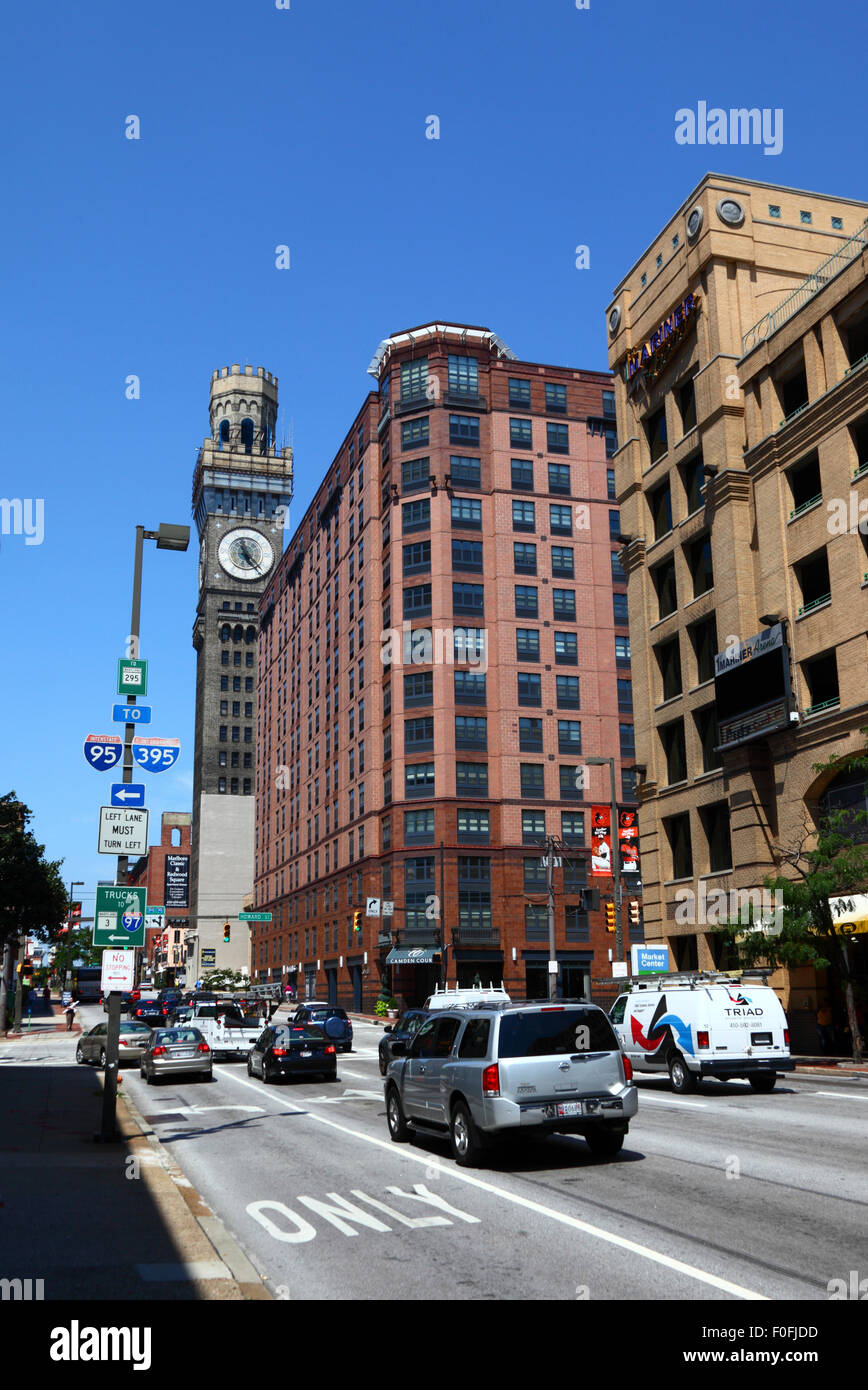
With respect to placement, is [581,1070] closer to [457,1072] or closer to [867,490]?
[457,1072]

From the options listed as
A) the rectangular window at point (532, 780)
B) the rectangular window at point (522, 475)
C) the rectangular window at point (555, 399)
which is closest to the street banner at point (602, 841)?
the rectangular window at point (532, 780)

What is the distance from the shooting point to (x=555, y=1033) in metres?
14.1

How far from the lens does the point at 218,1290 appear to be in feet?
26.7

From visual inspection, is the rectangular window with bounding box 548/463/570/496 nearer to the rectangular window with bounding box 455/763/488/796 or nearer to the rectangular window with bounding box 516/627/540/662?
the rectangular window with bounding box 516/627/540/662

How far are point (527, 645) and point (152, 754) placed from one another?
59953 mm

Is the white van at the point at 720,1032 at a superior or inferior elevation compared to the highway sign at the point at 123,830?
inferior

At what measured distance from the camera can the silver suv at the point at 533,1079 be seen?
1356cm

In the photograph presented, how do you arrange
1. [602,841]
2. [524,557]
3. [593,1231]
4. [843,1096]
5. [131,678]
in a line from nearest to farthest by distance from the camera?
[593,1231]
[131,678]
[843,1096]
[602,841]
[524,557]

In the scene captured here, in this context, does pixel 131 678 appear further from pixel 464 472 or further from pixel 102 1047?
pixel 464 472

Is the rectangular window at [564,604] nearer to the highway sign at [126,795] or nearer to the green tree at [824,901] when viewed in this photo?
the green tree at [824,901]

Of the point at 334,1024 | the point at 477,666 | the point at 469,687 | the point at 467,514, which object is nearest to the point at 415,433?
the point at 467,514

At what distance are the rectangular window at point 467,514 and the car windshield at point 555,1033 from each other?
→ 65.4m

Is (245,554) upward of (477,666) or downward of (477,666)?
upward
